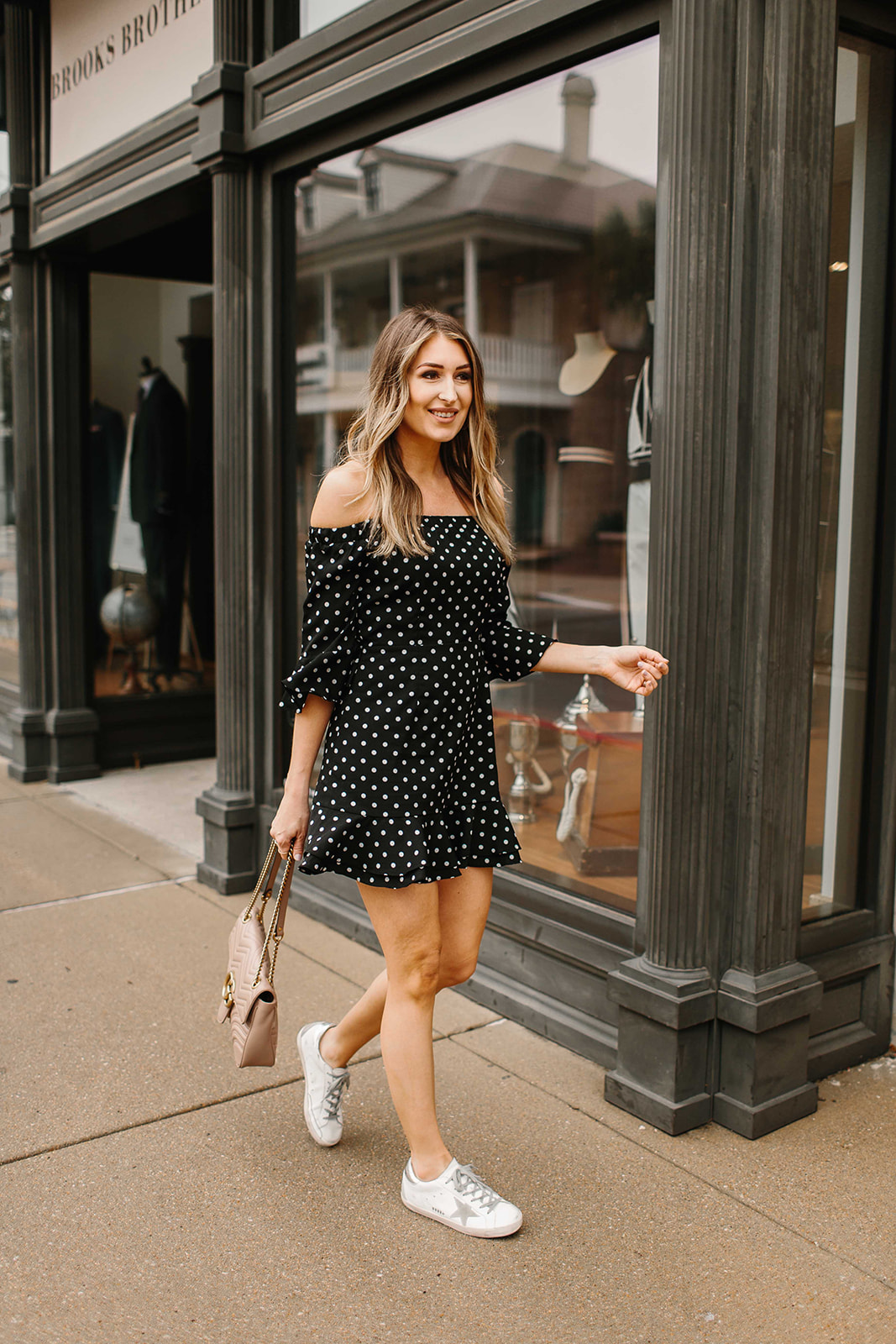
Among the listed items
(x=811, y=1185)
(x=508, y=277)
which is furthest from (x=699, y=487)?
(x=508, y=277)

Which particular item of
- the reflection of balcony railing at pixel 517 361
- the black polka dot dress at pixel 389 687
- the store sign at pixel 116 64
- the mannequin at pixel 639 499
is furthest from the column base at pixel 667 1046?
the reflection of balcony railing at pixel 517 361

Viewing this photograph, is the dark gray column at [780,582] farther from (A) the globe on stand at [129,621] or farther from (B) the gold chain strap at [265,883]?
(A) the globe on stand at [129,621]

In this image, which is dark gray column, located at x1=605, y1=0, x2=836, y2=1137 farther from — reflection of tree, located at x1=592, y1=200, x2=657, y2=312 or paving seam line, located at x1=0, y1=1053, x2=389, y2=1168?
reflection of tree, located at x1=592, y1=200, x2=657, y2=312

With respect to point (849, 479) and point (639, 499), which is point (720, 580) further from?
point (639, 499)

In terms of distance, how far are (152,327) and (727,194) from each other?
5299 mm

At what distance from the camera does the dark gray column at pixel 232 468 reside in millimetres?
4637

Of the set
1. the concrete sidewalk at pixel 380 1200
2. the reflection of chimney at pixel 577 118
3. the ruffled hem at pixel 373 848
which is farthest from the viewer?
the reflection of chimney at pixel 577 118

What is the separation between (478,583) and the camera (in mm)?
2500

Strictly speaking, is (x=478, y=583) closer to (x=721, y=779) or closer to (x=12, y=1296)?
(x=721, y=779)

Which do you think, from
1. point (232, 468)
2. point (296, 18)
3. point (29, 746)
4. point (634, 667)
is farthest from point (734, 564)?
point (29, 746)

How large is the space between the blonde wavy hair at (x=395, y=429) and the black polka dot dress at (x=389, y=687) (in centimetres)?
4

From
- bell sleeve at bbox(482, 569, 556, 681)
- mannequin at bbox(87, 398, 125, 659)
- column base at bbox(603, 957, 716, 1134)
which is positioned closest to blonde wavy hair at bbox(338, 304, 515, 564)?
bell sleeve at bbox(482, 569, 556, 681)

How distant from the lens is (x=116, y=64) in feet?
18.5

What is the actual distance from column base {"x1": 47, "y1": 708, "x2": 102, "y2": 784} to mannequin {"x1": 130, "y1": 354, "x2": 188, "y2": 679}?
0.73 meters
